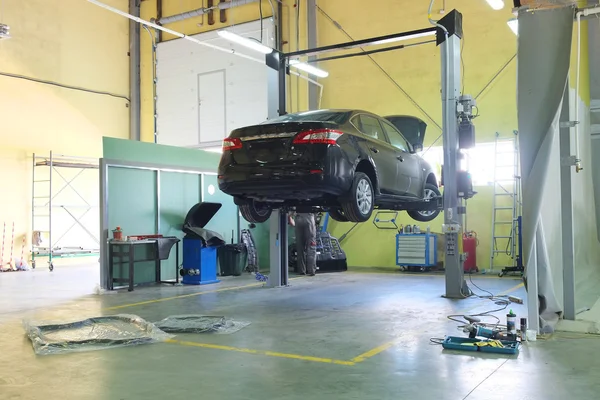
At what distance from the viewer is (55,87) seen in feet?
50.5

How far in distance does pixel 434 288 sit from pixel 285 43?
8.44 meters

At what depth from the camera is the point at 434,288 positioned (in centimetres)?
913

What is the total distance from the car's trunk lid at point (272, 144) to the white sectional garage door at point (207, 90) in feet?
29.4

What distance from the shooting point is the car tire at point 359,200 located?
20.6 ft

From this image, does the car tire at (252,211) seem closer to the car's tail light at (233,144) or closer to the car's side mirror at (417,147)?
the car's tail light at (233,144)

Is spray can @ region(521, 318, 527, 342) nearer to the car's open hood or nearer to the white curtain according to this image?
the white curtain

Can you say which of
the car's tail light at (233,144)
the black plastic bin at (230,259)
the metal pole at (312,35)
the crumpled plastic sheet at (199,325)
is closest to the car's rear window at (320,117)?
the car's tail light at (233,144)

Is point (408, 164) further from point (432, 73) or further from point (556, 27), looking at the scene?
point (432, 73)

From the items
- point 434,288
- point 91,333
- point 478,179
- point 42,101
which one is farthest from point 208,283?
point 42,101

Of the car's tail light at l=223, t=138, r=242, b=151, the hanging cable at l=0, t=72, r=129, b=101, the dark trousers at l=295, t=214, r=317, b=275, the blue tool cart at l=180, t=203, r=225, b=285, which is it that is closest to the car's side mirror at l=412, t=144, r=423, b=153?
the car's tail light at l=223, t=138, r=242, b=151

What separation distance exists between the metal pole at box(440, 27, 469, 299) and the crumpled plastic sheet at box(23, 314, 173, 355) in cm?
437

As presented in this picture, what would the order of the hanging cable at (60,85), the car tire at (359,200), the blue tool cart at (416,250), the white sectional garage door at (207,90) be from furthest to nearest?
the white sectional garage door at (207,90)
the hanging cable at (60,85)
the blue tool cart at (416,250)
the car tire at (359,200)

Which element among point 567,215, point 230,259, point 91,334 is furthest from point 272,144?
point 230,259

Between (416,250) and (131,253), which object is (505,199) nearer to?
(416,250)
